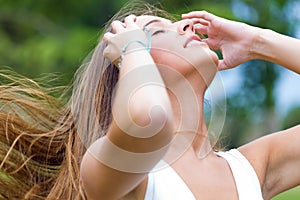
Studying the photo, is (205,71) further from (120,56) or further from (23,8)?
(23,8)

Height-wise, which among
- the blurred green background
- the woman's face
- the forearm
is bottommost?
the blurred green background

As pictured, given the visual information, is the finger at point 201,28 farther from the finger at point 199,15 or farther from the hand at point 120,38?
the hand at point 120,38

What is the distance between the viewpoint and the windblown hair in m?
2.45

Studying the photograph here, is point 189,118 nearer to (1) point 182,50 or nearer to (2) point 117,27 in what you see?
(1) point 182,50

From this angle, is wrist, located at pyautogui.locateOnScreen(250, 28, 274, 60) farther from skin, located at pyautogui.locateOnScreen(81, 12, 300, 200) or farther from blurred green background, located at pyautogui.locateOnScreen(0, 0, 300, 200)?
blurred green background, located at pyautogui.locateOnScreen(0, 0, 300, 200)

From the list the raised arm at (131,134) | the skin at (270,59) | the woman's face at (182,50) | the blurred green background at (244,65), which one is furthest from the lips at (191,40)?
the blurred green background at (244,65)

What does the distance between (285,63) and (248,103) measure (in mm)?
7041

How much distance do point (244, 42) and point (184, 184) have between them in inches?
18.8

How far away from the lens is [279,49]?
8.06 ft

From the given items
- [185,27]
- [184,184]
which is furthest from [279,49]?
[184,184]

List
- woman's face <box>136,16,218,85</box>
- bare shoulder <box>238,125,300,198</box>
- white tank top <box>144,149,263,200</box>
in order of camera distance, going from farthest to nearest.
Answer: bare shoulder <box>238,125,300,198</box> → woman's face <box>136,16,218,85</box> → white tank top <box>144,149,263,200</box>

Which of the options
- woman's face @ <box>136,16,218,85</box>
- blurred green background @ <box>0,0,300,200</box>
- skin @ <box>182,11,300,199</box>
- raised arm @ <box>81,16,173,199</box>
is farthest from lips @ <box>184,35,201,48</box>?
blurred green background @ <box>0,0,300,200</box>

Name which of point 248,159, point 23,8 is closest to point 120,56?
point 248,159

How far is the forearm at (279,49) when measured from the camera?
2451mm
